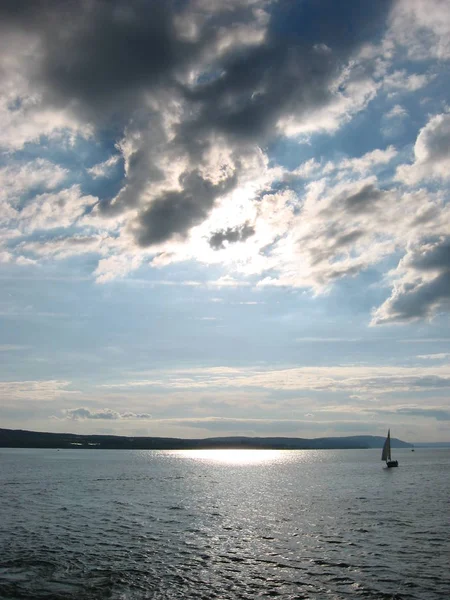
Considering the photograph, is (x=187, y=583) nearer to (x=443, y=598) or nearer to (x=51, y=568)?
(x=51, y=568)

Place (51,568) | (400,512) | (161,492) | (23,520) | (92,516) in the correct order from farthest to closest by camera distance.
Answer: (161,492)
(400,512)
(92,516)
(23,520)
(51,568)

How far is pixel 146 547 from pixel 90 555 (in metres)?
5.84

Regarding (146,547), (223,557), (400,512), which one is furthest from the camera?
(400,512)

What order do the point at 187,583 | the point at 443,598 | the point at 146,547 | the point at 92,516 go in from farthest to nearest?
the point at 92,516
the point at 146,547
the point at 187,583
the point at 443,598

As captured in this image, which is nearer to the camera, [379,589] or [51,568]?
[379,589]

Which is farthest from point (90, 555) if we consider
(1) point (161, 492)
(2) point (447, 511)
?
(1) point (161, 492)

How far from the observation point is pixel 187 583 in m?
36.2

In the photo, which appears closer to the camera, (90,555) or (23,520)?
(90,555)

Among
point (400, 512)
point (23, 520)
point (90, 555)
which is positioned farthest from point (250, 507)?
point (90, 555)

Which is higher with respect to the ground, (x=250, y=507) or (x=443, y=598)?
(x=443, y=598)

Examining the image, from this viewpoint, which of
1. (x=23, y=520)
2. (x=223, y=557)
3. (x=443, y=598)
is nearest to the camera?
(x=443, y=598)

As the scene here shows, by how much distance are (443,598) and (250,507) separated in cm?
5095

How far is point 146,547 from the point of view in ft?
157

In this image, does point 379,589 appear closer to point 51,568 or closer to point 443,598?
point 443,598
